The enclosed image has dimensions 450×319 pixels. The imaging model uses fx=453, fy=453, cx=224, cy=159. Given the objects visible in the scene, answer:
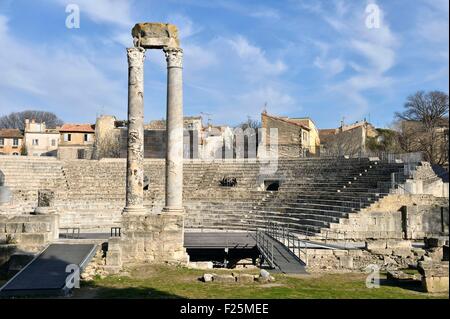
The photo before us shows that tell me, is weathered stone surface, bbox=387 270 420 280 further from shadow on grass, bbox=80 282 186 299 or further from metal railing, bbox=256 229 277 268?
shadow on grass, bbox=80 282 186 299

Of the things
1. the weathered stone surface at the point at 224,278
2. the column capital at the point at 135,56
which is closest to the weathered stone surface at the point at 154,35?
the column capital at the point at 135,56

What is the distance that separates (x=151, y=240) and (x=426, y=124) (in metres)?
38.0

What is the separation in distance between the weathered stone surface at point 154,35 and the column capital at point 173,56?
0.13m

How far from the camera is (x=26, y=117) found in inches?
3152

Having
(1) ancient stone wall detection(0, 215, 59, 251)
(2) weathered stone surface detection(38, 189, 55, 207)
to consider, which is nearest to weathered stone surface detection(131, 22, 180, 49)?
(2) weathered stone surface detection(38, 189, 55, 207)

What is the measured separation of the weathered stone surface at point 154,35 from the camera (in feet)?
47.0

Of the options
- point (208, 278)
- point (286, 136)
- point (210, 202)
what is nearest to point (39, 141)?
point (286, 136)

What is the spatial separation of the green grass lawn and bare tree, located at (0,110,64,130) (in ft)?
241

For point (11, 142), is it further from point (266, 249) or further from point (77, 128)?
point (266, 249)

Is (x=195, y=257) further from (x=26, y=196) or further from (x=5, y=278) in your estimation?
(x=26, y=196)

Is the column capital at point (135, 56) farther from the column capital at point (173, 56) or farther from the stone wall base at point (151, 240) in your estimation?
the stone wall base at point (151, 240)

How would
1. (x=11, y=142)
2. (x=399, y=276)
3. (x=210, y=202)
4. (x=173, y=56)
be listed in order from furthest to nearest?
1. (x=11, y=142)
2. (x=210, y=202)
3. (x=173, y=56)
4. (x=399, y=276)
